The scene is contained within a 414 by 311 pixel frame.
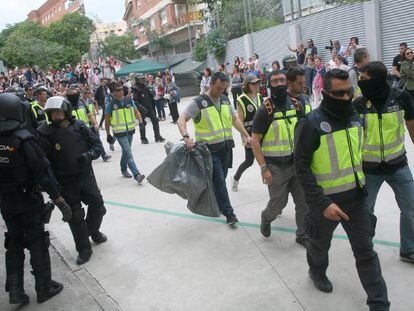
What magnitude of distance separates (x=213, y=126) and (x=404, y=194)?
2284 mm

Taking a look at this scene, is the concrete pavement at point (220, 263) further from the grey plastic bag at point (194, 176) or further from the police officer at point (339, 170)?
the police officer at point (339, 170)

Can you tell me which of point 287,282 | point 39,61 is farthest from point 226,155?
point 39,61

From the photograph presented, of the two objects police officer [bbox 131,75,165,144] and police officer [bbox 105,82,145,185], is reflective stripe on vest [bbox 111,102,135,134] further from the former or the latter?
police officer [bbox 131,75,165,144]

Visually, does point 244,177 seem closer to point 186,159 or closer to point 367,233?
point 186,159

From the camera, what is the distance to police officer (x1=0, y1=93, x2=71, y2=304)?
12.2 feet

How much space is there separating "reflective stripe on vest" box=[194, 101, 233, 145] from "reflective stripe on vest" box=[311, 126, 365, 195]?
2120 mm

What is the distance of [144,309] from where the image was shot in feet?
12.3

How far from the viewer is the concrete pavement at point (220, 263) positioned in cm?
363

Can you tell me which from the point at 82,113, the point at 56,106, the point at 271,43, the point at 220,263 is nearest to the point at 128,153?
the point at 82,113

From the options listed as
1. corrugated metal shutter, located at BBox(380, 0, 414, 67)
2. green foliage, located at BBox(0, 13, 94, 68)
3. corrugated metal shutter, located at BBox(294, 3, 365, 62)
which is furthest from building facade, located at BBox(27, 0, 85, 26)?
corrugated metal shutter, located at BBox(380, 0, 414, 67)

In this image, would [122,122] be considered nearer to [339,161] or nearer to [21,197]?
[21,197]

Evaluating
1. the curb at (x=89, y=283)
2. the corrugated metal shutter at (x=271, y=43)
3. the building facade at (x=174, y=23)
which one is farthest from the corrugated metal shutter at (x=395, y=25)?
the building facade at (x=174, y=23)

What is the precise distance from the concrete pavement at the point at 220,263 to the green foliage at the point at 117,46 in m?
42.6

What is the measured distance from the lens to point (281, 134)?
4316 millimetres
